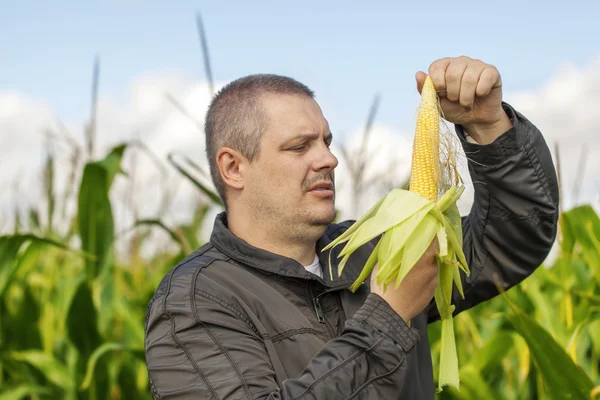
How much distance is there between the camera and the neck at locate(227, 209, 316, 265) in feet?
7.33

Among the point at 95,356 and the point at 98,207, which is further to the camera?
the point at 95,356

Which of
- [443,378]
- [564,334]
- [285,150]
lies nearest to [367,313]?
[443,378]

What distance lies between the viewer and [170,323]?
1.96m

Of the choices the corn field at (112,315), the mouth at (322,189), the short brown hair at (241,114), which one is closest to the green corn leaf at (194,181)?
the corn field at (112,315)

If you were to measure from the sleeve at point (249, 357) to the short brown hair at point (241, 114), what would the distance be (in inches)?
21.1

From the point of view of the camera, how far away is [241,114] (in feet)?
7.72

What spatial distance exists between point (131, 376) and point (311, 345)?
6.99 ft

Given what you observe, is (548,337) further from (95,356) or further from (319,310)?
(95,356)

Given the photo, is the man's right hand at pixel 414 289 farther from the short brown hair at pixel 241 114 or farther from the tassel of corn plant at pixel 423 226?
the short brown hair at pixel 241 114

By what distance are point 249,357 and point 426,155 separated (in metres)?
0.64

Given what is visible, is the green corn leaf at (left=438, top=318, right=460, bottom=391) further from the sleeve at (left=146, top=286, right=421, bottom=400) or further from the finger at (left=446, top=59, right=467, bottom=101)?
the finger at (left=446, top=59, right=467, bottom=101)

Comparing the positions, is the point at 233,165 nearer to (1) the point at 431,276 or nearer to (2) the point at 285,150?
(2) the point at 285,150

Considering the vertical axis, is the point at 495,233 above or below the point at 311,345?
above

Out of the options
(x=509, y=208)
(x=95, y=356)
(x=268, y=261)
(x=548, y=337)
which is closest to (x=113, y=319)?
(x=95, y=356)
